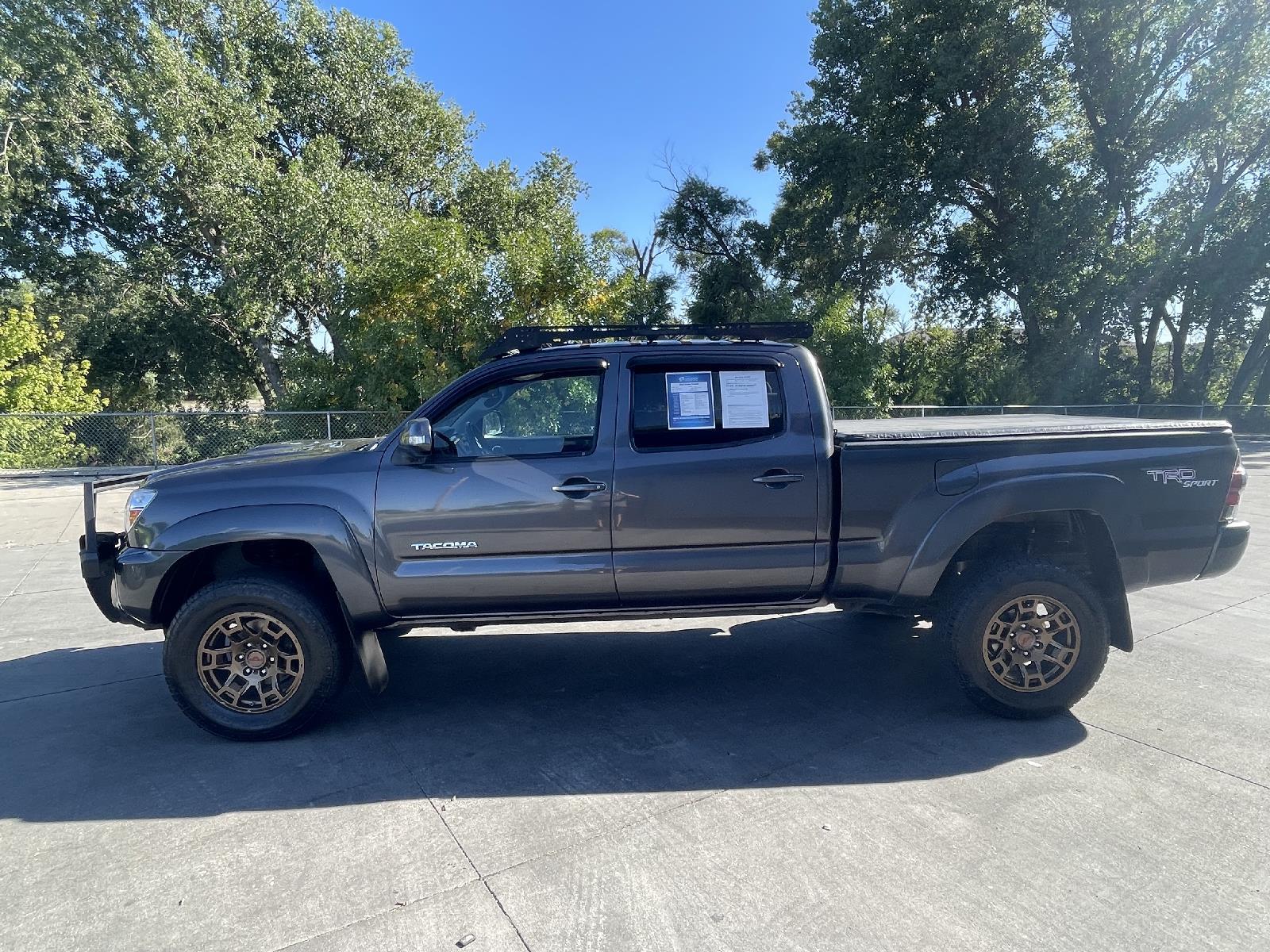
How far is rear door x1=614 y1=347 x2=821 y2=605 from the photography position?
3924mm

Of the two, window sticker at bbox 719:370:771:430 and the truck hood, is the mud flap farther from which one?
window sticker at bbox 719:370:771:430

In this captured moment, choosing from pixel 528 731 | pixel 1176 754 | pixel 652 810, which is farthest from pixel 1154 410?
pixel 652 810

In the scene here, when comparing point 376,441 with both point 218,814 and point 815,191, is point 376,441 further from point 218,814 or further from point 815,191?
point 815,191

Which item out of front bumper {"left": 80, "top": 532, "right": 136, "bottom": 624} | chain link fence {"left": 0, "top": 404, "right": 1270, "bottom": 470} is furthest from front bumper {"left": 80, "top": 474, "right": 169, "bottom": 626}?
chain link fence {"left": 0, "top": 404, "right": 1270, "bottom": 470}

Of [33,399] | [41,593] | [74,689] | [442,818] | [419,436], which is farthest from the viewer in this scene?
[33,399]

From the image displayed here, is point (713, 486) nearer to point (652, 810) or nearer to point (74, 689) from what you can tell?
point (652, 810)

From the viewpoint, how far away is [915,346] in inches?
1117

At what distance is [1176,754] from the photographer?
3611 mm

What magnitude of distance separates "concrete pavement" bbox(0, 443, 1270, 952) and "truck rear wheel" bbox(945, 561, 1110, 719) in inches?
7.4

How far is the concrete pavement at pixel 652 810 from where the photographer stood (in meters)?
2.54

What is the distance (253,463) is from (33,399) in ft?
48.3

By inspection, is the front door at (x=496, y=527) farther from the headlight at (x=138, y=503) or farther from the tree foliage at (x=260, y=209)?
the tree foliage at (x=260, y=209)

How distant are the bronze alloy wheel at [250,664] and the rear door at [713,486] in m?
1.74

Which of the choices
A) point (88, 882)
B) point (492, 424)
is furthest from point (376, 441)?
point (88, 882)
